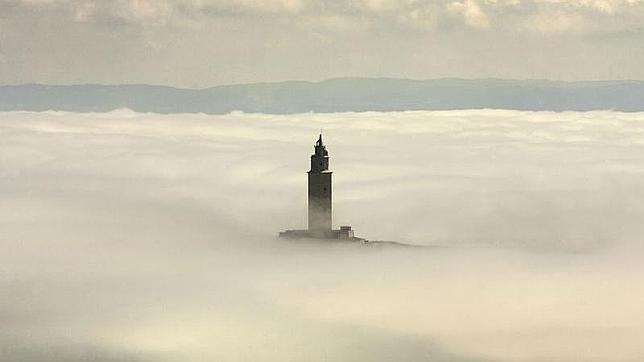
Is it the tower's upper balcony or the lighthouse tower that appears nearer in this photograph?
the lighthouse tower

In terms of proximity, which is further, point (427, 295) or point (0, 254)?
point (0, 254)

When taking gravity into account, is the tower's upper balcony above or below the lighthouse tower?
above

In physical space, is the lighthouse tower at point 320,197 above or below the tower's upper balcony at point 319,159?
below

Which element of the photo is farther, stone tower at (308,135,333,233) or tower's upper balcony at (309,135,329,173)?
tower's upper balcony at (309,135,329,173)

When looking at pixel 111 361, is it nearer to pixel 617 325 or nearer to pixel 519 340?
pixel 519 340

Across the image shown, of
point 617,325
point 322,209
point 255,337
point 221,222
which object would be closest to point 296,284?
point 322,209

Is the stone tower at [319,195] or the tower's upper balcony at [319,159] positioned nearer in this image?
the stone tower at [319,195]

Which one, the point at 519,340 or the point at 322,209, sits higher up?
the point at 322,209

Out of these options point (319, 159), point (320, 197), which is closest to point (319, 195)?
point (320, 197)
